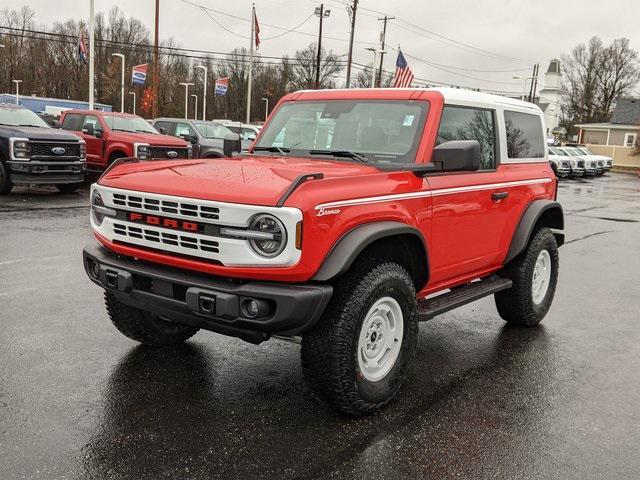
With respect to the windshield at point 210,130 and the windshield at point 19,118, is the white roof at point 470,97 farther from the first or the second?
the windshield at point 210,130

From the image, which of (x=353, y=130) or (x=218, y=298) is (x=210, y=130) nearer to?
(x=353, y=130)

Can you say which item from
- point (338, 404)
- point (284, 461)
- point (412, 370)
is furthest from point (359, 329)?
point (412, 370)

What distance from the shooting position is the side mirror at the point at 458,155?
3994 mm

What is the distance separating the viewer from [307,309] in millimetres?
3281

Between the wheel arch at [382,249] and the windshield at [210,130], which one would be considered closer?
the wheel arch at [382,249]

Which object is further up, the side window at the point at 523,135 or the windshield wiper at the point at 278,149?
the side window at the point at 523,135

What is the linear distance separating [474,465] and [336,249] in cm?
137

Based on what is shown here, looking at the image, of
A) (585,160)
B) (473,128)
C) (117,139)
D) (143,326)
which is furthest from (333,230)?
(585,160)

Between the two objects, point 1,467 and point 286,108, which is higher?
point 286,108

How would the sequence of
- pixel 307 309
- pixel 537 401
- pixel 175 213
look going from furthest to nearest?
pixel 537 401, pixel 175 213, pixel 307 309

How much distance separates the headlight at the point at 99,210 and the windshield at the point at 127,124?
13107mm

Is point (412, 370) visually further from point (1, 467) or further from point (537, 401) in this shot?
point (1, 467)

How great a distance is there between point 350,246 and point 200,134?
17374 millimetres

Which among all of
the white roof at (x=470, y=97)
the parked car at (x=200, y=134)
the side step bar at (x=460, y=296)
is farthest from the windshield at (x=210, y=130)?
the side step bar at (x=460, y=296)
